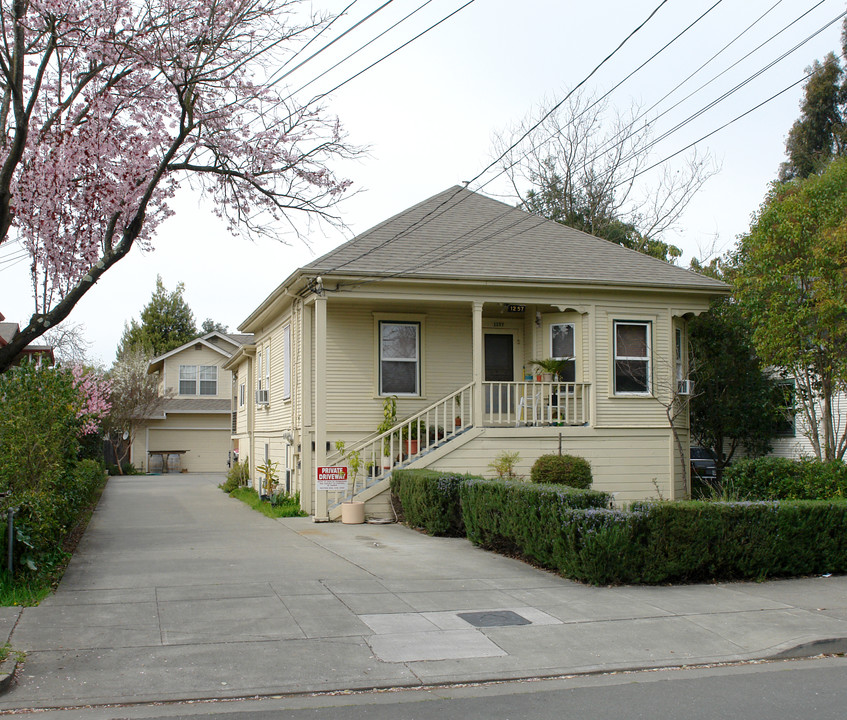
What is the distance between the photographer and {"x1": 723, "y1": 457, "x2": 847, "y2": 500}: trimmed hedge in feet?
44.1

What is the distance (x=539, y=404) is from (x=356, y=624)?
1027 centimetres

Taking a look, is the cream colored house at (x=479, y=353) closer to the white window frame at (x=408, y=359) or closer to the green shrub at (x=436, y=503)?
the white window frame at (x=408, y=359)

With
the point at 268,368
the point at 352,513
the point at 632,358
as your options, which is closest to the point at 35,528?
the point at 352,513

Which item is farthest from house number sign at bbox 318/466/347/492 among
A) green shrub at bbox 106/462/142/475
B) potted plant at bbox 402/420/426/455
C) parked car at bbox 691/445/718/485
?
green shrub at bbox 106/462/142/475

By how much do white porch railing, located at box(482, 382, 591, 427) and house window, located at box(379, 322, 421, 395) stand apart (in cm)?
159

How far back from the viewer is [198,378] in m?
42.9

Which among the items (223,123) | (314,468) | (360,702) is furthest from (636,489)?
(360,702)

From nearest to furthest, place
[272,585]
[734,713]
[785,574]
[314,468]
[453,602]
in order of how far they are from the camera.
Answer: [734,713]
[453,602]
[272,585]
[785,574]
[314,468]

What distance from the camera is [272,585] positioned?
32.2 feet

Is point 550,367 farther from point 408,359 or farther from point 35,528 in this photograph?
point 35,528

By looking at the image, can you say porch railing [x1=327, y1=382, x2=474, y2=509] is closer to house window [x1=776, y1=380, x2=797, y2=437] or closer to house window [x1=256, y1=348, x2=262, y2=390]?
house window [x1=776, y1=380, x2=797, y2=437]

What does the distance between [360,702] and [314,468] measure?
11017 mm

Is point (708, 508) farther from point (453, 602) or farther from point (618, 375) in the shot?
point (618, 375)

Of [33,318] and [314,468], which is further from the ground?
[33,318]
